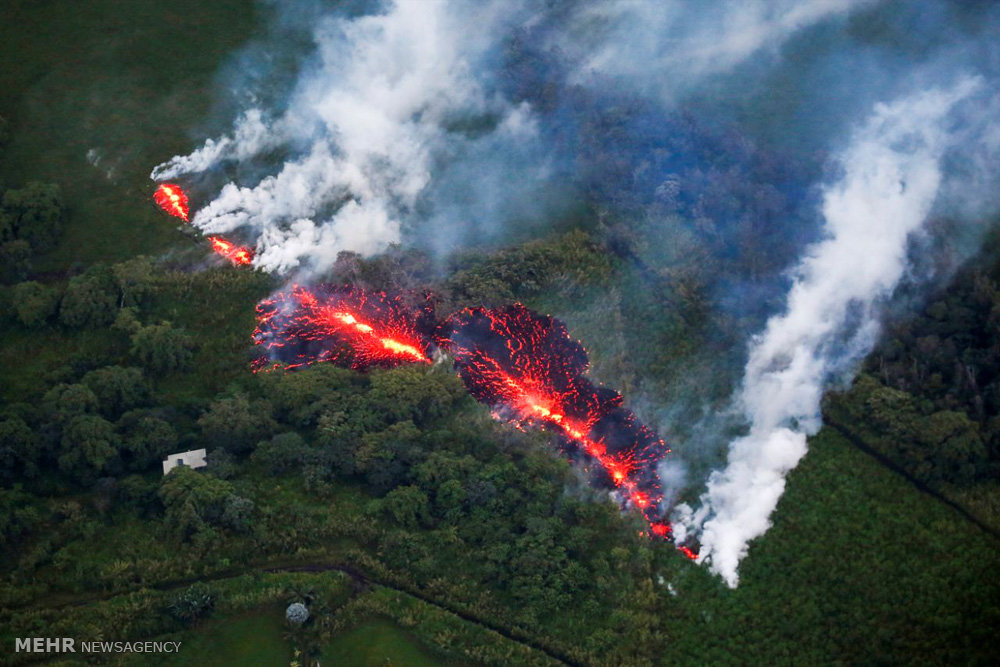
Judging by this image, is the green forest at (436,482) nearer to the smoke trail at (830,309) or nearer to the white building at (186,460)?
the white building at (186,460)

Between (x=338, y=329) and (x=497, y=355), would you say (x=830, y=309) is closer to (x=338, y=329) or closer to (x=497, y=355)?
(x=497, y=355)

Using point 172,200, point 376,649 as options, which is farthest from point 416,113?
point 376,649

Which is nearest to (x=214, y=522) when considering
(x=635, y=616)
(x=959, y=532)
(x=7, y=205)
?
(x=635, y=616)

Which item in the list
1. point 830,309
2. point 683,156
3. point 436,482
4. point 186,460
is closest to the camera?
point 436,482

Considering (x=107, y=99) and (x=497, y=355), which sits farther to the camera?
(x=107, y=99)

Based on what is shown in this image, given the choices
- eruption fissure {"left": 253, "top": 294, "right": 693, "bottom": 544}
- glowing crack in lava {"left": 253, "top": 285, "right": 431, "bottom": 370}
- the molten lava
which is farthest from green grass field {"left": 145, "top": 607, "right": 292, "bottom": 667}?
the molten lava

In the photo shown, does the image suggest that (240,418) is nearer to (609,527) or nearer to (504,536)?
(504,536)
